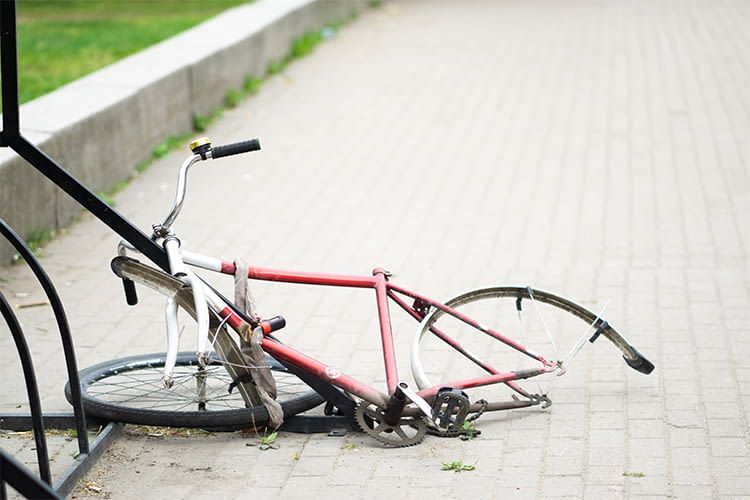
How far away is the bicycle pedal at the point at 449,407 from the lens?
446 centimetres

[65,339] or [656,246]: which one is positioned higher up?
[65,339]

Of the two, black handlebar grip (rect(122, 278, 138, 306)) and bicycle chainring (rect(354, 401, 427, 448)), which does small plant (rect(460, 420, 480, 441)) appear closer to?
bicycle chainring (rect(354, 401, 427, 448))

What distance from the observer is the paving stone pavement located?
4.48 m

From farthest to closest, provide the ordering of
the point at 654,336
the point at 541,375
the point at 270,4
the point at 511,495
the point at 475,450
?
the point at 270,4, the point at 654,336, the point at 541,375, the point at 475,450, the point at 511,495

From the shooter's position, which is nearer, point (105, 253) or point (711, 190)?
point (105, 253)

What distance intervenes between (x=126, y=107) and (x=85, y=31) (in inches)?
216

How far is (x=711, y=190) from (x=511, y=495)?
4784 millimetres

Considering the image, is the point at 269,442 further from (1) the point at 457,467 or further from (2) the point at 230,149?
(2) the point at 230,149

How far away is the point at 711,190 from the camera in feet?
27.6

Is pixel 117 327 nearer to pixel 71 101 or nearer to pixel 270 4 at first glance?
pixel 71 101

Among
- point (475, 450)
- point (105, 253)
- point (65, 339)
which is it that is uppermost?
point (65, 339)

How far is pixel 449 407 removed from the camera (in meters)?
4.50

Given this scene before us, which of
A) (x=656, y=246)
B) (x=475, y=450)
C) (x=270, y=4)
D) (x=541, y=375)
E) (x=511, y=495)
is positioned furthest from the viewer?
(x=270, y=4)

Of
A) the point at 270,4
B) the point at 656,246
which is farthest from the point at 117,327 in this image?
the point at 270,4
